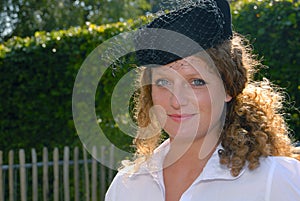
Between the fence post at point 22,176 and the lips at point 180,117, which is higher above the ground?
the lips at point 180,117

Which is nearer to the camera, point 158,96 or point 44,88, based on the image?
point 158,96

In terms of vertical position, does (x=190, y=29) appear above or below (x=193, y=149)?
above

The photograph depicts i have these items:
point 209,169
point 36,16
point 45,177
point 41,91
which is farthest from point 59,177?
point 36,16

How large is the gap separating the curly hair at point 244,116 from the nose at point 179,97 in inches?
6.2

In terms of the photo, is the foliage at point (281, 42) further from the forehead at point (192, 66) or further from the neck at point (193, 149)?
the forehead at point (192, 66)

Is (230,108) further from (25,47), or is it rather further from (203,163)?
(25,47)

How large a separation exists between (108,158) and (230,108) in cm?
362

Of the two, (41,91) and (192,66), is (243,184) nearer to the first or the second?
(192,66)

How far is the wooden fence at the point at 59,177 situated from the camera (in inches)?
226

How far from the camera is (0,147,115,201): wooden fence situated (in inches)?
226

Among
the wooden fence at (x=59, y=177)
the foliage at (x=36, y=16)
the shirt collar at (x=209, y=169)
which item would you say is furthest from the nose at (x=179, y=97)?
the foliage at (x=36, y=16)

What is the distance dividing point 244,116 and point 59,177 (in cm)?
414

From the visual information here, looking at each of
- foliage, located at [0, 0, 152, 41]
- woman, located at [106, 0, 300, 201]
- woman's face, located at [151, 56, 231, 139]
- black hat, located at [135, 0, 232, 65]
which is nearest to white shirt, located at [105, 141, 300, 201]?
woman, located at [106, 0, 300, 201]

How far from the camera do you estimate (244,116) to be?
2.25 m
